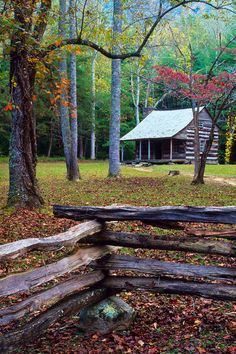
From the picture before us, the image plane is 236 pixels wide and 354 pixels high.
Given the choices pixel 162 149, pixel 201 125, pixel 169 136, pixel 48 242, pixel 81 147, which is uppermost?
pixel 201 125

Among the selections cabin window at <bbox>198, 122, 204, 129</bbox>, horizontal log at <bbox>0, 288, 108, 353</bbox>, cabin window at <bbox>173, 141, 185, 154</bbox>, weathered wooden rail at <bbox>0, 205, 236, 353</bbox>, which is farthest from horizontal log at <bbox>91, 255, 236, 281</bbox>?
cabin window at <bbox>198, 122, 204, 129</bbox>

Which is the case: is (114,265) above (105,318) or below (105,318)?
above

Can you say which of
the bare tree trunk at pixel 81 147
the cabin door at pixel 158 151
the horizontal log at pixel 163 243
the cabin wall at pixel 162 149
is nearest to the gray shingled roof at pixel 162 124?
the cabin wall at pixel 162 149

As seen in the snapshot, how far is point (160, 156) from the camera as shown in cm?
4184

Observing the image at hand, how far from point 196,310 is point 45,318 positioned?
1.80m

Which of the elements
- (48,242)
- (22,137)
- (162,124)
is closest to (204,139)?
(162,124)

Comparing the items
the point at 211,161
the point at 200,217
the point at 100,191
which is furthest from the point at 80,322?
the point at 211,161

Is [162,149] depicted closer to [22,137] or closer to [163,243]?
[22,137]

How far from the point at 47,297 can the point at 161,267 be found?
1.25m

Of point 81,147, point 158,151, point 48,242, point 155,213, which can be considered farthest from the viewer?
point 81,147

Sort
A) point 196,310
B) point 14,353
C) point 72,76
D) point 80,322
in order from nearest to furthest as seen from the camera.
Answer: point 14,353 → point 80,322 → point 196,310 → point 72,76

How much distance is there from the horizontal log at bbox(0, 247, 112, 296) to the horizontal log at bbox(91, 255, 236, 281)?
0.17 m

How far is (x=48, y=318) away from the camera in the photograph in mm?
3748

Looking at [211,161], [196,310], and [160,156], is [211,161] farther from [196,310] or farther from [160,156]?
[196,310]
